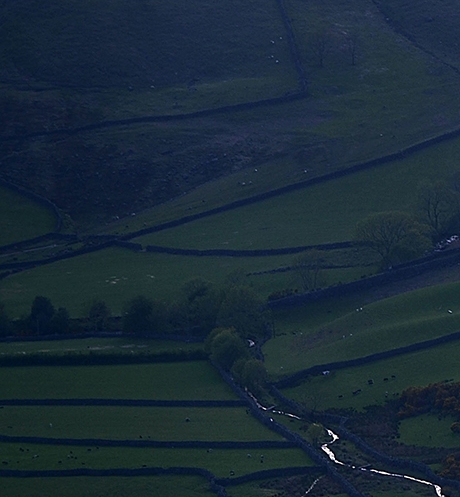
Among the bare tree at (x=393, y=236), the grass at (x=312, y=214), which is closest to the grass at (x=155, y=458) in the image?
the bare tree at (x=393, y=236)

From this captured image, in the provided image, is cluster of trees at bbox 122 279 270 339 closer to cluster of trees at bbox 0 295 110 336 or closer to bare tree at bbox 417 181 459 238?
cluster of trees at bbox 0 295 110 336

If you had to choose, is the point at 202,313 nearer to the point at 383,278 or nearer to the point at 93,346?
the point at 93,346

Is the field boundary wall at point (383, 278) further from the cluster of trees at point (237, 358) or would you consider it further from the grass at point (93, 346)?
the grass at point (93, 346)

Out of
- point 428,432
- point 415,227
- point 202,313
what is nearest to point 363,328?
point 202,313

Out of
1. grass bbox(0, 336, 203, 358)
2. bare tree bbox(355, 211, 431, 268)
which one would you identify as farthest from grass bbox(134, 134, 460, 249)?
grass bbox(0, 336, 203, 358)

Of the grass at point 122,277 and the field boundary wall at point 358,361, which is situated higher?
the grass at point 122,277
